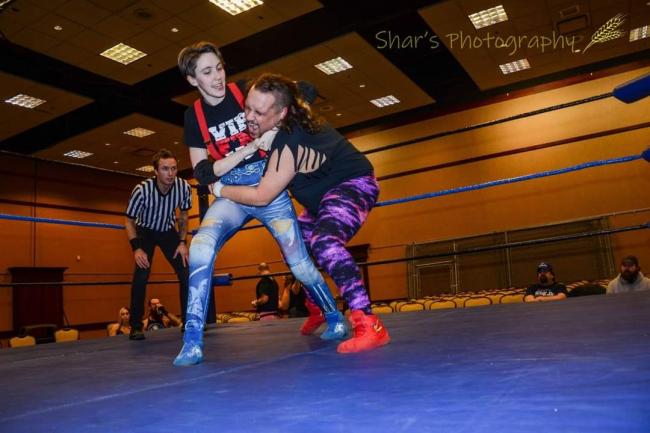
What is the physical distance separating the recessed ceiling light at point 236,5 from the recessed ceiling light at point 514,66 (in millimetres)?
4330

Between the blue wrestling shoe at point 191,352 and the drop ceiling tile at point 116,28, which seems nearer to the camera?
the blue wrestling shoe at point 191,352

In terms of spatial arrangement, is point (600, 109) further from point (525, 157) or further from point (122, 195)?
point (122, 195)

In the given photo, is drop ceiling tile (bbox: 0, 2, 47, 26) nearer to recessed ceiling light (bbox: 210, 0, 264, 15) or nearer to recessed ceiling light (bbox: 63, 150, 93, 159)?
recessed ceiling light (bbox: 210, 0, 264, 15)

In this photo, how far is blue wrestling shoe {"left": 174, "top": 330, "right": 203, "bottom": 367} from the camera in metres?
1.45

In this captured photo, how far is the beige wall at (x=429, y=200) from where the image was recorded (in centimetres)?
802

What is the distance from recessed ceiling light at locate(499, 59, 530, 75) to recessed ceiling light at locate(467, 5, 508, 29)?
1.40 m

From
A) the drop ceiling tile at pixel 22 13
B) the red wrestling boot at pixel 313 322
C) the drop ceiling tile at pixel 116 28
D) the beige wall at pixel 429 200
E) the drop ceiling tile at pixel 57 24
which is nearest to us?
the red wrestling boot at pixel 313 322

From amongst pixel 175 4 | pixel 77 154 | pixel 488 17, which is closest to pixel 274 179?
pixel 175 4

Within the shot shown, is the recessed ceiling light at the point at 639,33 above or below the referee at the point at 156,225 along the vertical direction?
above

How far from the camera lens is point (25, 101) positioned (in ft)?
24.1

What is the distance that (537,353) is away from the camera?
3.49 feet

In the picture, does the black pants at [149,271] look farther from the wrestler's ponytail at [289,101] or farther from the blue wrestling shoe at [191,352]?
the wrestler's ponytail at [289,101]

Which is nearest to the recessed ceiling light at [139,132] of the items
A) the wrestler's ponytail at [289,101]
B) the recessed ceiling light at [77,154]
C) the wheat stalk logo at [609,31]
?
the recessed ceiling light at [77,154]

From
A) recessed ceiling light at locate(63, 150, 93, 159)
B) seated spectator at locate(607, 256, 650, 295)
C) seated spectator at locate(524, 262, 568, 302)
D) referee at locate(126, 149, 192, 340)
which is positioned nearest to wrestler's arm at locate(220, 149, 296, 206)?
referee at locate(126, 149, 192, 340)
